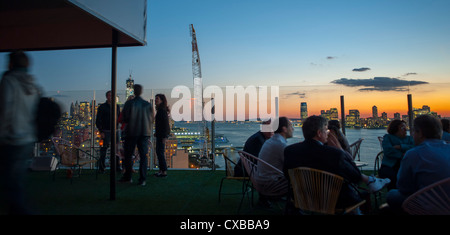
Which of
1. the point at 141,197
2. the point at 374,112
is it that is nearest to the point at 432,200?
the point at 141,197

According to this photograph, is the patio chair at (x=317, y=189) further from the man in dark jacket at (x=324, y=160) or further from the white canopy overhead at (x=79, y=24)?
the white canopy overhead at (x=79, y=24)

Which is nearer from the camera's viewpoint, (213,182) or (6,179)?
(6,179)

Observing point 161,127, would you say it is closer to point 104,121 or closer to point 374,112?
point 104,121

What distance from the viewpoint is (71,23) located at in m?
3.75

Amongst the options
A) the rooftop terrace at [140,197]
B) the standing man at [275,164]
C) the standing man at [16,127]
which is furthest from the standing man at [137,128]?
the standing man at [275,164]

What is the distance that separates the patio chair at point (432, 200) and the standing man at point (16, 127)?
310 centimetres

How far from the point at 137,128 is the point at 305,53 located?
12.1 metres

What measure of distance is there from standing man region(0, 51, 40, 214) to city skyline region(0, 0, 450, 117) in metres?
0.16

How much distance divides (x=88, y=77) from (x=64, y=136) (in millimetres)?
5122

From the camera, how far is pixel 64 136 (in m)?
6.99

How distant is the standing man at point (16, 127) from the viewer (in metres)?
2.08

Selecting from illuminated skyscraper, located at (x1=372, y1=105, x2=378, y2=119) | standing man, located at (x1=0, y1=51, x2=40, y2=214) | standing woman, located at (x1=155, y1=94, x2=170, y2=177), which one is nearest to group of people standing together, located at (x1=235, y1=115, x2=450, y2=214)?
standing man, located at (x1=0, y1=51, x2=40, y2=214)

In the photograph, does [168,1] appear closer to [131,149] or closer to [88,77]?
[88,77]

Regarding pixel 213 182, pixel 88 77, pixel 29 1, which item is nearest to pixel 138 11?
pixel 29 1
